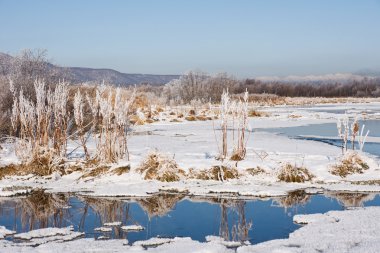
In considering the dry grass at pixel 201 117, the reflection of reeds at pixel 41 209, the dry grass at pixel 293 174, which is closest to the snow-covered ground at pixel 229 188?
the dry grass at pixel 293 174

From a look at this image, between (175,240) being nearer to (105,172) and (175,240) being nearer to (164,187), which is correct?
(164,187)

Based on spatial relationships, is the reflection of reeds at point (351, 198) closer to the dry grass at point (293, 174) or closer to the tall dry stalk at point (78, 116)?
the dry grass at point (293, 174)

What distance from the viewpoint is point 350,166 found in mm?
10281

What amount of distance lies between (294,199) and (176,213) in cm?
222

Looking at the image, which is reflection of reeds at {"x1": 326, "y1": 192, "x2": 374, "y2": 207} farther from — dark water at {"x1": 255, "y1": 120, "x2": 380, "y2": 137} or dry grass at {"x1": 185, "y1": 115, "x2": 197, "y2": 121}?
dry grass at {"x1": 185, "y1": 115, "x2": 197, "y2": 121}

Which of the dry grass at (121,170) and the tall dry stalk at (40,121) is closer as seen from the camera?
the dry grass at (121,170)

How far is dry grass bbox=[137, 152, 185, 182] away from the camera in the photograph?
9.75 m

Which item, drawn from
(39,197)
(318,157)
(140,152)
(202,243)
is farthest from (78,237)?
(318,157)

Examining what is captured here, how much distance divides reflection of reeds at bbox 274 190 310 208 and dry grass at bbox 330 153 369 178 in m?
1.65

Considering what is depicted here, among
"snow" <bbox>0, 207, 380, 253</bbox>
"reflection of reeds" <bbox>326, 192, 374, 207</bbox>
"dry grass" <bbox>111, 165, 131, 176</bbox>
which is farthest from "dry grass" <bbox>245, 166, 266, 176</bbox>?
"snow" <bbox>0, 207, 380, 253</bbox>

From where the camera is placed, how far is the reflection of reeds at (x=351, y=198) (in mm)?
7971

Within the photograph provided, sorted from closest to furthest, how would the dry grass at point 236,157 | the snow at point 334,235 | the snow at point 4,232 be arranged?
the snow at point 334,235 < the snow at point 4,232 < the dry grass at point 236,157

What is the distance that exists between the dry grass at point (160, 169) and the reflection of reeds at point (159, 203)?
1.04m

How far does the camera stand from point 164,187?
9148mm
